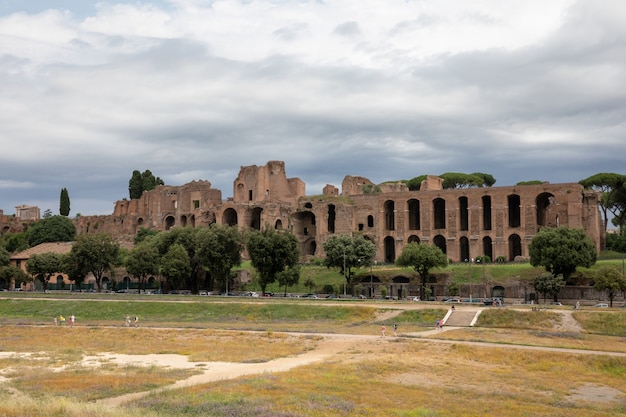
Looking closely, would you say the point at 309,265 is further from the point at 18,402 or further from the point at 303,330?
the point at 18,402

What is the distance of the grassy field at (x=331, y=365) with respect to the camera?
1753 cm

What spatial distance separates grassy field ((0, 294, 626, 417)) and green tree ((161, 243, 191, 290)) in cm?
1473

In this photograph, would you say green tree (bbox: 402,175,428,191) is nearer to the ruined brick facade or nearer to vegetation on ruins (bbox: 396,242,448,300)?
the ruined brick facade

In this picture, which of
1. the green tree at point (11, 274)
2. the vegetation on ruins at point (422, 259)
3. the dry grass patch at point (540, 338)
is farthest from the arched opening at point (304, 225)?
the dry grass patch at point (540, 338)

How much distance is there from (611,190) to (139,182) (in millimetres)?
73561

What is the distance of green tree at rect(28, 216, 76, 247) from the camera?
9400cm

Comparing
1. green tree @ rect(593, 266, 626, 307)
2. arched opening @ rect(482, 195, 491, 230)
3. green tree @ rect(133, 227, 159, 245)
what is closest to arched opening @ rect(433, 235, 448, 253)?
arched opening @ rect(482, 195, 491, 230)

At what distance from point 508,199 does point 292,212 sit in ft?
88.1

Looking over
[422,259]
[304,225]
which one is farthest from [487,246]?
[304,225]

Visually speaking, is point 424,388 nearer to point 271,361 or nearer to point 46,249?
point 271,361

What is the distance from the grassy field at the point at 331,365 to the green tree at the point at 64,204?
70.4 meters

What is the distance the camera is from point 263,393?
1897 centimetres

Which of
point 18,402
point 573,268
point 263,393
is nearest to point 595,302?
point 573,268

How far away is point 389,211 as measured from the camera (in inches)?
3209
